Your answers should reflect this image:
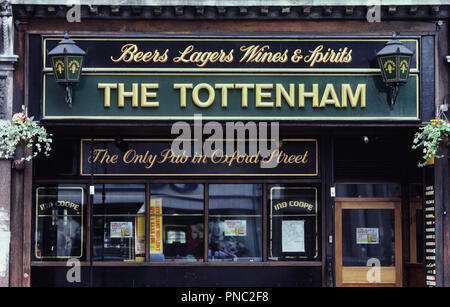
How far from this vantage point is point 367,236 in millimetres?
17734

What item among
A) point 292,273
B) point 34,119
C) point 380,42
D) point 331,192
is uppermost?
point 380,42

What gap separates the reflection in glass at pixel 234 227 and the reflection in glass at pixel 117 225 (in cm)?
134

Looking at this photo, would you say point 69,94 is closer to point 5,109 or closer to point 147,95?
point 5,109

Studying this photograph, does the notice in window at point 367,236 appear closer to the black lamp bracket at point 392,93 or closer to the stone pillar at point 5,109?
the black lamp bracket at point 392,93

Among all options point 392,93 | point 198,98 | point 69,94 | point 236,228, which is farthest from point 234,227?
point 69,94

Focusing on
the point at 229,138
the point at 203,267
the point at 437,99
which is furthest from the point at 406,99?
the point at 203,267

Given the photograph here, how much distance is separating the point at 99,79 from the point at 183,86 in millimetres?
1536

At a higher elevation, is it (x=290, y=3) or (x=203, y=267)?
(x=290, y=3)

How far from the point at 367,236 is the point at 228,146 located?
319 cm

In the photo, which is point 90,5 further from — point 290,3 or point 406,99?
point 406,99

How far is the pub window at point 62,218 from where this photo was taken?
17.3m

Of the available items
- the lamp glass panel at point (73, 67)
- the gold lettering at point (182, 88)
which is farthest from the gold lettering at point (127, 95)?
the lamp glass panel at point (73, 67)

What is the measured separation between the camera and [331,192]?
1747cm

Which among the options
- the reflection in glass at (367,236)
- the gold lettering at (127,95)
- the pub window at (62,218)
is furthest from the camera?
the reflection in glass at (367,236)
